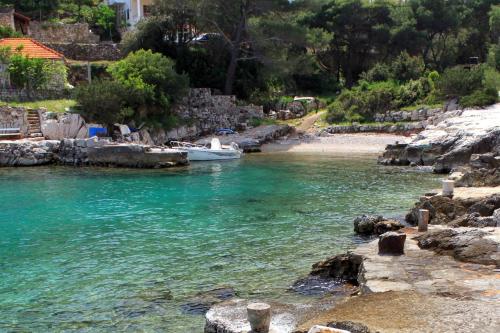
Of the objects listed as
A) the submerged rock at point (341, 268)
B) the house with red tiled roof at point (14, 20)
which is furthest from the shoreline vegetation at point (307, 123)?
→ the house with red tiled roof at point (14, 20)

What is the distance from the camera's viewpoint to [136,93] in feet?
135

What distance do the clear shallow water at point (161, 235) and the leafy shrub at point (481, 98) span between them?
14182 mm

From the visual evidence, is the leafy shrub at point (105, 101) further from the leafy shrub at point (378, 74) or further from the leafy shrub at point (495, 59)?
the leafy shrub at point (495, 59)

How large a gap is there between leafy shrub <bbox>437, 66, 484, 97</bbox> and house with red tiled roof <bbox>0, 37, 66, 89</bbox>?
97.6 feet

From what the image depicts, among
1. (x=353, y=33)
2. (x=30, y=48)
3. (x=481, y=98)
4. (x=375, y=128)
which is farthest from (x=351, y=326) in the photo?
(x=353, y=33)

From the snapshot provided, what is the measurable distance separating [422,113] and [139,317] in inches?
1595

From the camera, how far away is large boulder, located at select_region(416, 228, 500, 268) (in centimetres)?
1216

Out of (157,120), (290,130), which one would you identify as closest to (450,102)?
(290,130)

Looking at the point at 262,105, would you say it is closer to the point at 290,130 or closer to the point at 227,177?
the point at 290,130

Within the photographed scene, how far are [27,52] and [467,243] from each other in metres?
40.6

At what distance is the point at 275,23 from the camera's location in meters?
46.4

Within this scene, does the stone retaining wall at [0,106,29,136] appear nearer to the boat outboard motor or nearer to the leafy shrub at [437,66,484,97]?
the boat outboard motor

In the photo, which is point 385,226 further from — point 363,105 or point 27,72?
point 363,105

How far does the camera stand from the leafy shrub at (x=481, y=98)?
140 feet
